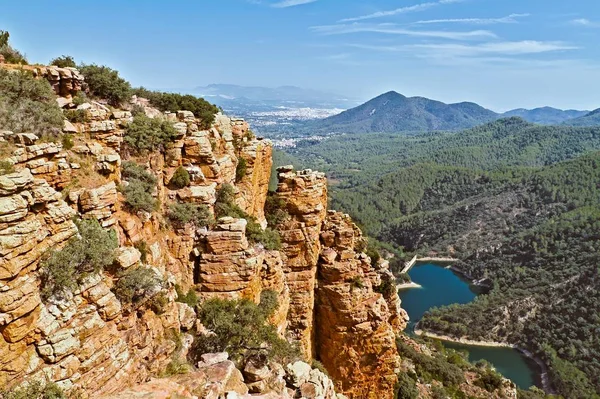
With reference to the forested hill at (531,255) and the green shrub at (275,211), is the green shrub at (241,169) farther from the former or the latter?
the forested hill at (531,255)

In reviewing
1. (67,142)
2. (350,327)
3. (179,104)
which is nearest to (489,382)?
(350,327)

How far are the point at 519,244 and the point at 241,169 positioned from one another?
11974 cm

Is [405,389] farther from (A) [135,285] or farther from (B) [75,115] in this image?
(B) [75,115]

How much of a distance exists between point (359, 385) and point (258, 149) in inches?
577

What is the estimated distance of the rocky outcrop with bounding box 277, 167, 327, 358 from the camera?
22172 millimetres

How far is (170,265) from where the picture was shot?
15.0 metres

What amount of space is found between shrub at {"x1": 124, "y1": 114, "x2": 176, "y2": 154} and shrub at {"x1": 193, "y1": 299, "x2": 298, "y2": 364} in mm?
6525

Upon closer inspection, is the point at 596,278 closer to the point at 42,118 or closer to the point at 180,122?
the point at 180,122

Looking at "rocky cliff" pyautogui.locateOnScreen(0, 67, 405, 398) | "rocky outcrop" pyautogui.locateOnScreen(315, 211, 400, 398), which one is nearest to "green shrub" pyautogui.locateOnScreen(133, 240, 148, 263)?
"rocky cliff" pyautogui.locateOnScreen(0, 67, 405, 398)

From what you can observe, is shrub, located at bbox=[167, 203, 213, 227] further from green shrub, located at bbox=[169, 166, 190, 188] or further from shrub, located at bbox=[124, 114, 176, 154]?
shrub, located at bbox=[124, 114, 176, 154]

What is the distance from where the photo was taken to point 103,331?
982 centimetres

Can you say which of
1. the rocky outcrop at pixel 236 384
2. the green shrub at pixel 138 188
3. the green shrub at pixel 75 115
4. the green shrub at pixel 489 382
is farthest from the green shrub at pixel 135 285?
the green shrub at pixel 489 382

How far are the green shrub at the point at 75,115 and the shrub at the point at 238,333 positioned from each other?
7839 mm

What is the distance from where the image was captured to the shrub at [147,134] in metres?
16.0
